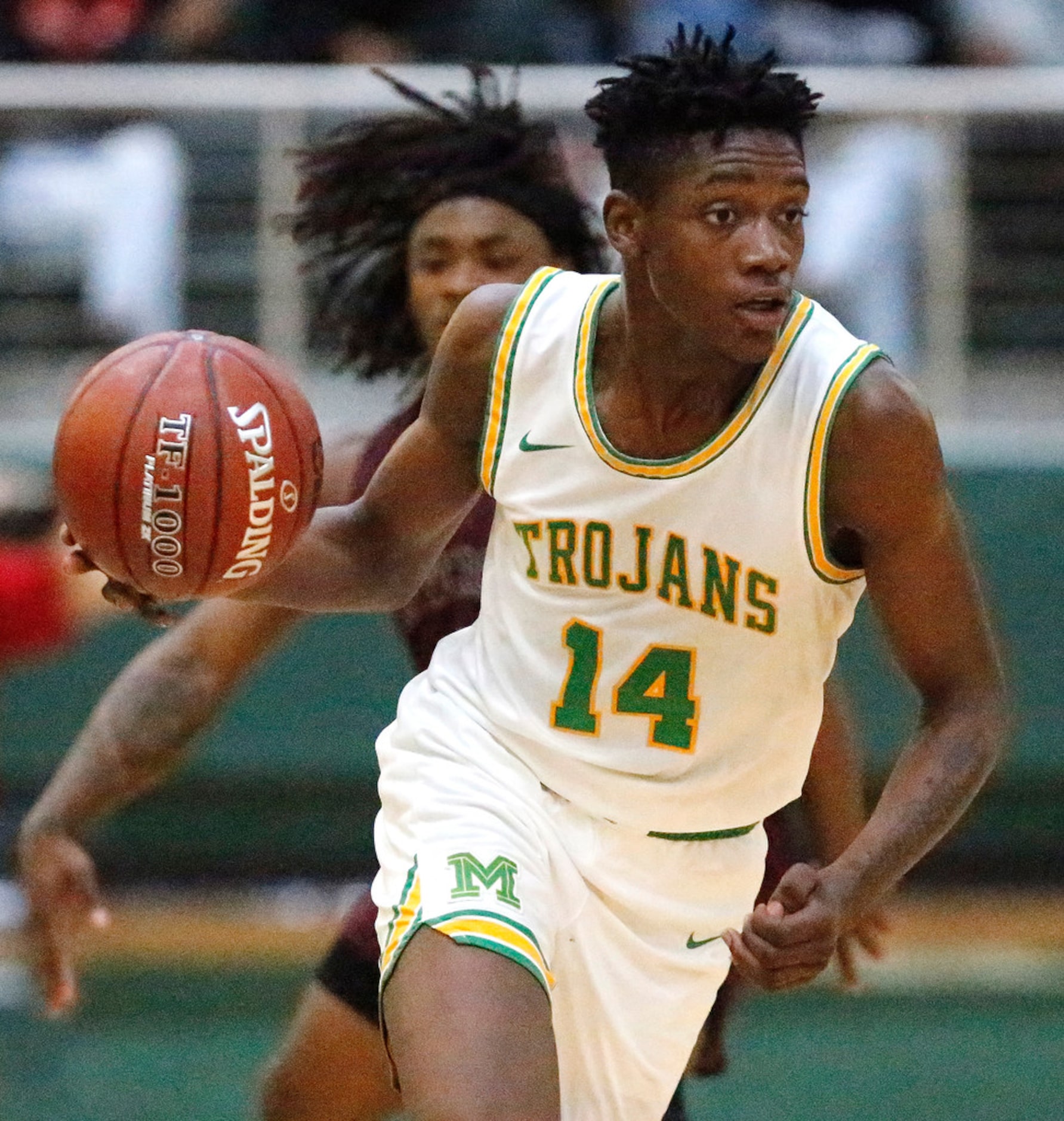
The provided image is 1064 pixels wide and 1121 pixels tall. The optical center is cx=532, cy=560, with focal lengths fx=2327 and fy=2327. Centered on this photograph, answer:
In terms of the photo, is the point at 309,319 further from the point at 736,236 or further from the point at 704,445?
the point at 736,236

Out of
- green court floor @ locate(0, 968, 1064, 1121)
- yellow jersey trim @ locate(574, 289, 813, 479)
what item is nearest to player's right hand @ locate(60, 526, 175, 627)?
yellow jersey trim @ locate(574, 289, 813, 479)

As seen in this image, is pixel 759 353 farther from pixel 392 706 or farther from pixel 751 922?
pixel 392 706

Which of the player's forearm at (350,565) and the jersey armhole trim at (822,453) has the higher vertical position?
the jersey armhole trim at (822,453)

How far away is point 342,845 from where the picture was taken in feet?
26.2

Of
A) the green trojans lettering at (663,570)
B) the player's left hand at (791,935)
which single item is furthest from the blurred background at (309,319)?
the player's left hand at (791,935)

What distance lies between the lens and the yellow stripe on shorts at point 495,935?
3.25m

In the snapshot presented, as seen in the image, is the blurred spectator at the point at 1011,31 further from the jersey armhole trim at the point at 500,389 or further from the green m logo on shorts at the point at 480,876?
the green m logo on shorts at the point at 480,876

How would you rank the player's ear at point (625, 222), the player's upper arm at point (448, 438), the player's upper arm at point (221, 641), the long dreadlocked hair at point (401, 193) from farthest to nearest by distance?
the long dreadlocked hair at point (401, 193)
the player's upper arm at point (221, 641)
the player's upper arm at point (448, 438)
the player's ear at point (625, 222)

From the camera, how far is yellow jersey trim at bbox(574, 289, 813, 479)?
3395 millimetres

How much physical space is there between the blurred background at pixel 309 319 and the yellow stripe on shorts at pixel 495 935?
4116 mm

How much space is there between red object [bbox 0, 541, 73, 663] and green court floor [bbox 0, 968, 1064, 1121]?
110cm

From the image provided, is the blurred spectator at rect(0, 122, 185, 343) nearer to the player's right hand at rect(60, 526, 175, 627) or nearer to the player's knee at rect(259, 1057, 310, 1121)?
the player's knee at rect(259, 1057, 310, 1121)

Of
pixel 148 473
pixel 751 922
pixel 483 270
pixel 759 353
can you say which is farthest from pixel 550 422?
pixel 483 270

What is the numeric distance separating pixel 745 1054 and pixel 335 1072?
251 cm
